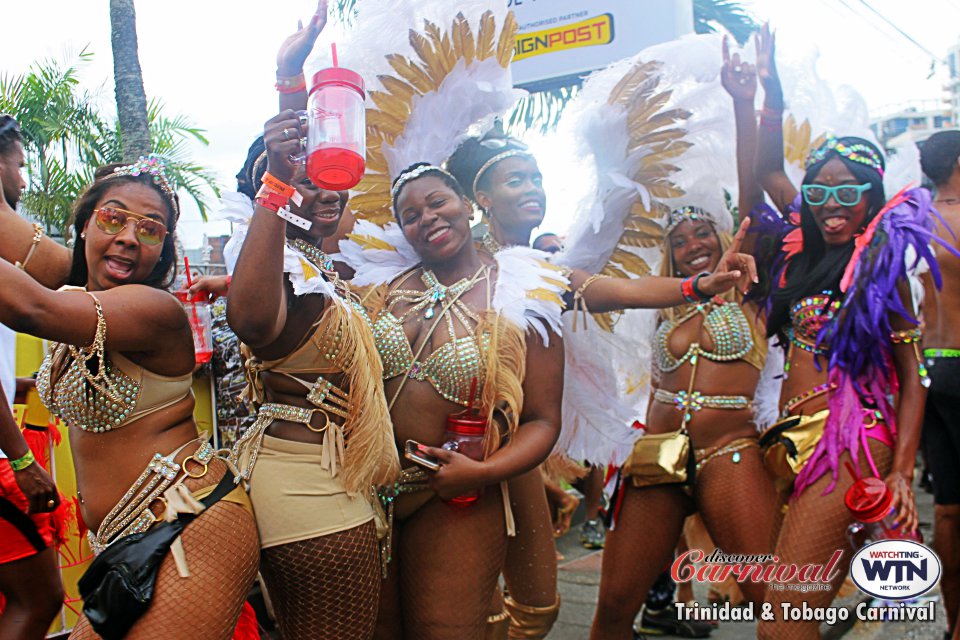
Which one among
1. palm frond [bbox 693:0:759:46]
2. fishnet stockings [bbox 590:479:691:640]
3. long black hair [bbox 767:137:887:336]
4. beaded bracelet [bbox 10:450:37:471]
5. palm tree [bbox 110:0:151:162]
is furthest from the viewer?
palm frond [bbox 693:0:759:46]

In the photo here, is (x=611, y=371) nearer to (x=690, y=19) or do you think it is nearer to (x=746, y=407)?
(x=746, y=407)

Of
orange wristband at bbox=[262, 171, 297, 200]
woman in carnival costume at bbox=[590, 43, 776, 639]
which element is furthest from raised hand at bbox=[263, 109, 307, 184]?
woman in carnival costume at bbox=[590, 43, 776, 639]

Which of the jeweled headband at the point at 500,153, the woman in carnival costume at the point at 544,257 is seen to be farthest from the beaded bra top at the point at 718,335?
the jeweled headband at the point at 500,153

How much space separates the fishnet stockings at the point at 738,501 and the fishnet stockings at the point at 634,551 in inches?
5.0

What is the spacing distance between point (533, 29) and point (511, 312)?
3512mm

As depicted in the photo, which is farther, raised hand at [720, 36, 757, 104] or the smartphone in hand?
raised hand at [720, 36, 757, 104]

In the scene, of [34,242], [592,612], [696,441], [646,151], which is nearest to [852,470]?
[696,441]

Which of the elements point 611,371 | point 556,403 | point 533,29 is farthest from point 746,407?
point 533,29

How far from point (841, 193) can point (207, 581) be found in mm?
2573

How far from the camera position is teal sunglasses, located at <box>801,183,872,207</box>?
2.95 metres

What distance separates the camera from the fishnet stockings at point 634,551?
10.4ft

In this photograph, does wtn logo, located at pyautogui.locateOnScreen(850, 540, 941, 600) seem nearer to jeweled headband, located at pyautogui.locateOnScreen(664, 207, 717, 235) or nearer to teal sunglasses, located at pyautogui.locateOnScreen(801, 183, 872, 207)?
teal sunglasses, located at pyautogui.locateOnScreen(801, 183, 872, 207)

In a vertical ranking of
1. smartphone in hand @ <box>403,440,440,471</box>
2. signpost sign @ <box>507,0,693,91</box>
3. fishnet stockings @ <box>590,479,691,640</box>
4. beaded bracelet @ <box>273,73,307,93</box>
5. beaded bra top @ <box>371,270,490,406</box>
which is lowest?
fishnet stockings @ <box>590,479,691,640</box>

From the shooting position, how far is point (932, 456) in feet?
12.1
